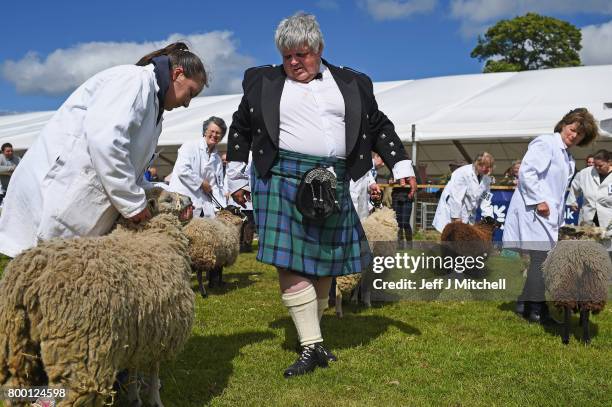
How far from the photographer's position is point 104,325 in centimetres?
258

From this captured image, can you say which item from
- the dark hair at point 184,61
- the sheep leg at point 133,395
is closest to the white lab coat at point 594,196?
the dark hair at point 184,61

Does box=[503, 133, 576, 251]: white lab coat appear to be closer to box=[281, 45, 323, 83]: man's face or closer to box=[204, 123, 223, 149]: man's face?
box=[281, 45, 323, 83]: man's face

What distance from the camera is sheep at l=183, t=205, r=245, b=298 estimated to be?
7211 millimetres

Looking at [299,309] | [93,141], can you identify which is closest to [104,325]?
[93,141]

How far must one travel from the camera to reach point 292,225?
13.3 feet

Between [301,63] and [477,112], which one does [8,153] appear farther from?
[301,63]

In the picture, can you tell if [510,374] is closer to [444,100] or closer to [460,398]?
[460,398]

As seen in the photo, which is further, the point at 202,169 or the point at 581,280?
the point at 202,169

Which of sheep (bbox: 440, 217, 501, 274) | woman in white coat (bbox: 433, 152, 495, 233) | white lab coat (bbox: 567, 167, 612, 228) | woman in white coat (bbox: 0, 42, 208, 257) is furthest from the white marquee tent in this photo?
woman in white coat (bbox: 0, 42, 208, 257)

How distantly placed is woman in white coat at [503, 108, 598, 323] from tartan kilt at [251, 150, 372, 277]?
2.35 meters

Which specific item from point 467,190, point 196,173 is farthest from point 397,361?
point 467,190

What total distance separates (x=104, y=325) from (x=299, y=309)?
1799 millimetres

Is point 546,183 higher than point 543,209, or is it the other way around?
point 546,183

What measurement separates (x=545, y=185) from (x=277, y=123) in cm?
293
